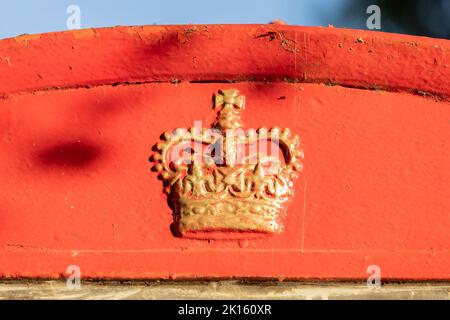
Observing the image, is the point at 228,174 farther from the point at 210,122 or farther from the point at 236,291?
the point at 236,291

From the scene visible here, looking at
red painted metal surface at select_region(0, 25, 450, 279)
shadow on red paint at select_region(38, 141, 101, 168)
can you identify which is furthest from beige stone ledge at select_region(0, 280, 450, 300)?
shadow on red paint at select_region(38, 141, 101, 168)

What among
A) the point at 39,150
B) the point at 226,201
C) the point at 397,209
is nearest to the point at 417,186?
the point at 397,209

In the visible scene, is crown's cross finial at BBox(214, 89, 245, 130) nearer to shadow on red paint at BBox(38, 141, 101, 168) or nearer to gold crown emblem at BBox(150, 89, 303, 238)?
gold crown emblem at BBox(150, 89, 303, 238)

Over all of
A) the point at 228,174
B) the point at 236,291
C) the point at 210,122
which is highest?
the point at 210,122

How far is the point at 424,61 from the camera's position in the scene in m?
1.32

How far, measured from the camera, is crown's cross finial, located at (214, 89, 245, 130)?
134 cm

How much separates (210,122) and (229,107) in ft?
0.16

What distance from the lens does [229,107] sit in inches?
53.3

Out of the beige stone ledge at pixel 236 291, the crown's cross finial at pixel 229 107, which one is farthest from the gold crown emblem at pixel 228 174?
the beige stone ledge at pixel 236 291

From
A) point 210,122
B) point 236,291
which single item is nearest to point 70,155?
point 210,122

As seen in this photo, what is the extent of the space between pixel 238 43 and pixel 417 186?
0.46 meters
